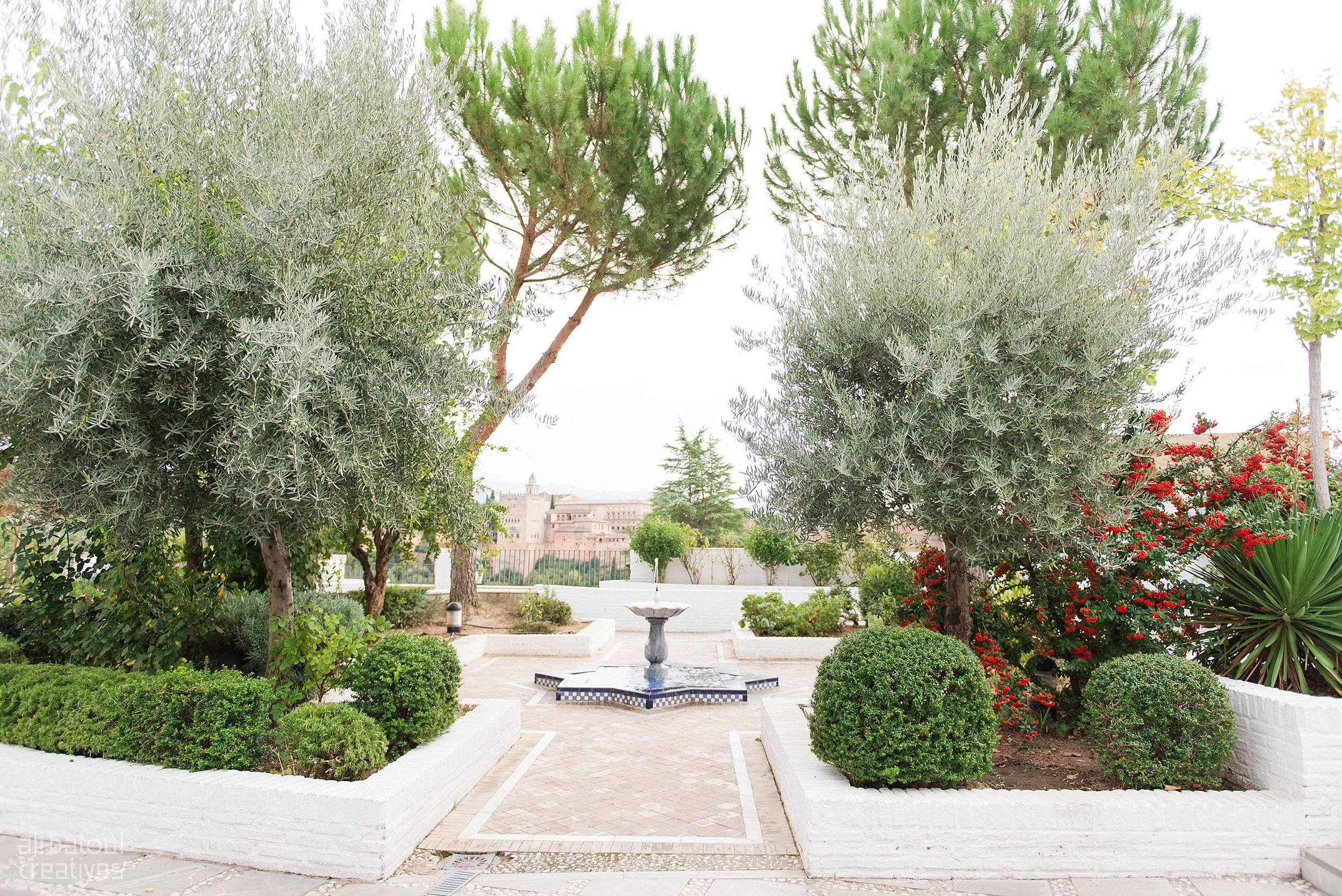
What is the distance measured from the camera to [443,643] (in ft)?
19.1

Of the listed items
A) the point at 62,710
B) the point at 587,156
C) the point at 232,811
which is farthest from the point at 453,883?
the point at 587,156

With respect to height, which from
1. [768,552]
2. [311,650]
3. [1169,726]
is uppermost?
[768,552]

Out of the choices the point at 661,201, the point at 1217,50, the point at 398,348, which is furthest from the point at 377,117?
the point at 1217,50

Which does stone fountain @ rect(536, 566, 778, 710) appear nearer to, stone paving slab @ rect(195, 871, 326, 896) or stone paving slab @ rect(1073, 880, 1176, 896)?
stone paving slab @ rect(195, 871, 326, 896)

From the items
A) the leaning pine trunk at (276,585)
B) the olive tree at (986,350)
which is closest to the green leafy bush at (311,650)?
the leaning pine trunk at (276,585)

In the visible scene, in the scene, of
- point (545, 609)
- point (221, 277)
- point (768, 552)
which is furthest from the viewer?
point (768, 552)

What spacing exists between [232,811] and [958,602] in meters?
4.88

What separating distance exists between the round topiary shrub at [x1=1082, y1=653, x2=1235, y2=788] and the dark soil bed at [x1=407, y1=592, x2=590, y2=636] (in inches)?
363

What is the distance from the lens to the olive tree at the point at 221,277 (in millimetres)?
4258

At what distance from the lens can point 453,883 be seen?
4.05 meters

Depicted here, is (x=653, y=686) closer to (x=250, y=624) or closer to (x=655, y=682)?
(x=655, y=682)

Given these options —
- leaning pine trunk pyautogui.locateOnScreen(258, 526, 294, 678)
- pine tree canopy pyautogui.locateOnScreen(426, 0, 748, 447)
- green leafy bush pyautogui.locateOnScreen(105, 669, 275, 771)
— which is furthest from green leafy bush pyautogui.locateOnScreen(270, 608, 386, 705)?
pine tree canopy pyautogui.locateOnScreen(426, 0, 748, 447)

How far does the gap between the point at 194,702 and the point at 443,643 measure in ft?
5.38

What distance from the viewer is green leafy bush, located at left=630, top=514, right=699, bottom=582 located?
1841cm
